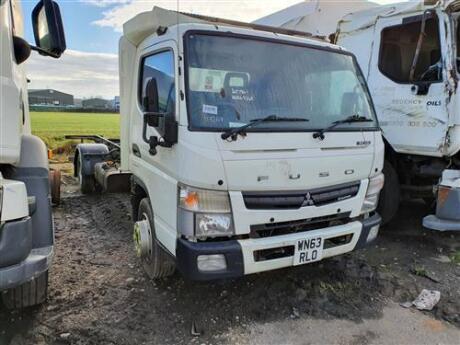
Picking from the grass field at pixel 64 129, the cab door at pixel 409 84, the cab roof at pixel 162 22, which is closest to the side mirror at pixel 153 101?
the cab roof at pixel 162 22

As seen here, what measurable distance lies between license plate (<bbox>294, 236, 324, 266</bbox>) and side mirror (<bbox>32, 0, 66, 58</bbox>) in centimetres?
225

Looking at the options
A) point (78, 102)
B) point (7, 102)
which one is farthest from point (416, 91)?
point (78, 102)

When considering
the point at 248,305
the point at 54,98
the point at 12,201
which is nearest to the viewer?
the point at 12,201

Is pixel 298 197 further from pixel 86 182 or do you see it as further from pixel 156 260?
pixel 86 182

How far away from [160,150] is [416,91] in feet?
10.1

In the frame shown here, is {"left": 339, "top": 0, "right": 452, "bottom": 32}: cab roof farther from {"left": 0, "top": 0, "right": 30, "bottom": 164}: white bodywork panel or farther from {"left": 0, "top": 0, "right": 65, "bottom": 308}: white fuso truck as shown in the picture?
{"left": 0, "top": 0, "right": 30, "bottom": 164}: white bodywork panel

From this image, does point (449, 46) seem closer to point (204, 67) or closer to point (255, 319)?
point (204, 67)

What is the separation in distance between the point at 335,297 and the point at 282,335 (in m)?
0.75

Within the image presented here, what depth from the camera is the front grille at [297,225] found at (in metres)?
2.98

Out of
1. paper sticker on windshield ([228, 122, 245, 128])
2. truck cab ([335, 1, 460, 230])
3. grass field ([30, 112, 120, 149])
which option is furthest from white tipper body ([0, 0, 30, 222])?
grass field ([30, 112, 120, 149])

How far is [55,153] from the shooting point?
13.3 meters

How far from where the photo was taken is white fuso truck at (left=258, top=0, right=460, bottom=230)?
430cm

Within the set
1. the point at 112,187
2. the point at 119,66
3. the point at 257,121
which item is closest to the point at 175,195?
the point at 257,121

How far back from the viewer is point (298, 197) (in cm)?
306
